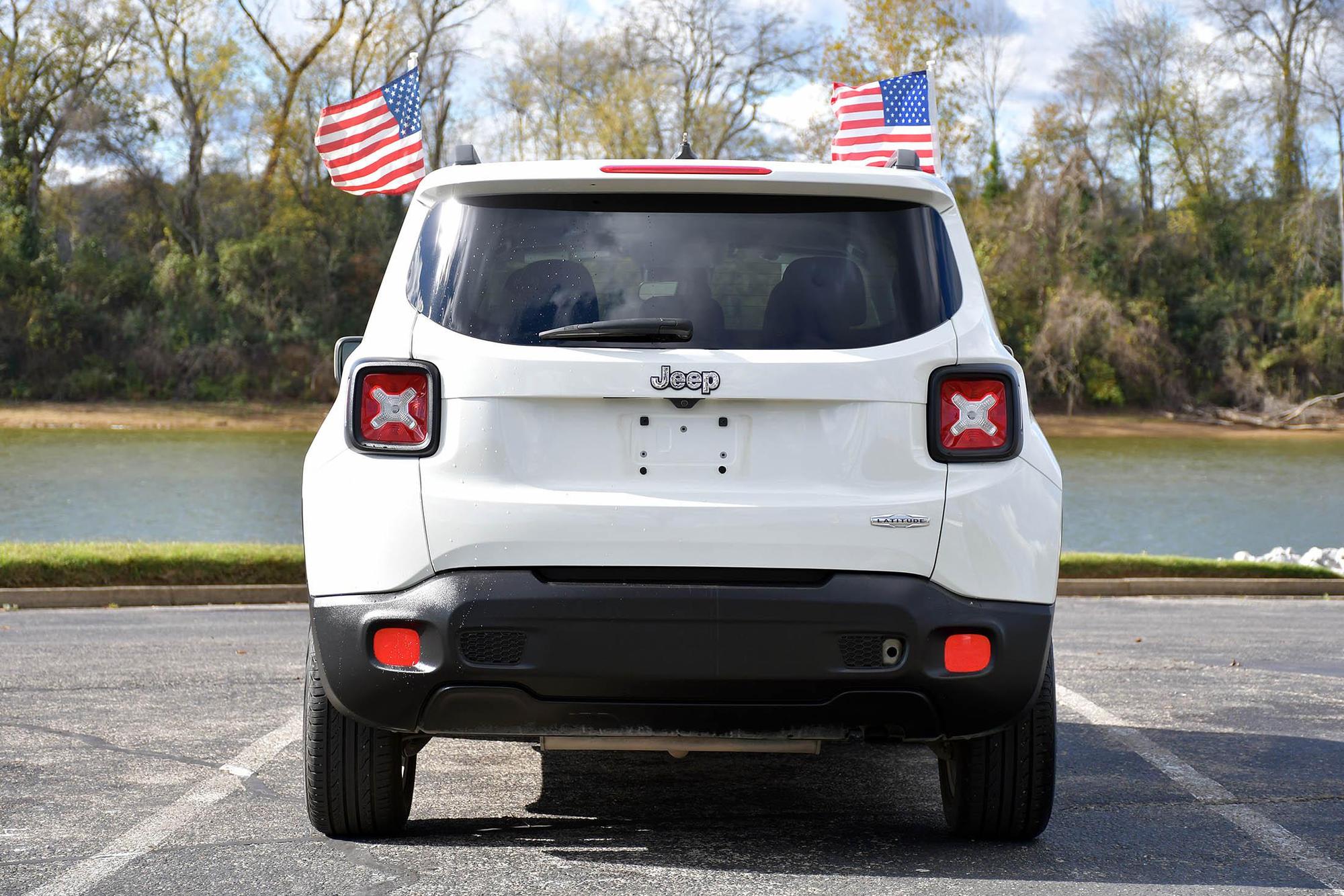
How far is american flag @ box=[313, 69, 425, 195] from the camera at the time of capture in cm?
1104

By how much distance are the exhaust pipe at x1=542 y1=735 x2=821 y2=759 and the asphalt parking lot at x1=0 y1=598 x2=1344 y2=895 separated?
0.35 meters

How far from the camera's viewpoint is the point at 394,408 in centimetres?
380

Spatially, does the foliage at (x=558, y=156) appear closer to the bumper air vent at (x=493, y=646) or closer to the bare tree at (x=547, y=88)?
the bare tree at (x=547, y=88)

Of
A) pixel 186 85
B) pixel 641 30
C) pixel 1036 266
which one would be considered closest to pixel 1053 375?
pixel 1036 266

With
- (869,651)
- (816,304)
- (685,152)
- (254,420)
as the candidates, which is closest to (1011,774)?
(869,651)

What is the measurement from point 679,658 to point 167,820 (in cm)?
192

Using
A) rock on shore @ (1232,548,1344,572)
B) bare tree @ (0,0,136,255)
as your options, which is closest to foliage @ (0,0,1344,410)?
bare tree @ (0,0,136,255)

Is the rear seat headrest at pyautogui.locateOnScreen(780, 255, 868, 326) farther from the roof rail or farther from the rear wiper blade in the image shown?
the roof rail

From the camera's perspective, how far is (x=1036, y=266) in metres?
53.1

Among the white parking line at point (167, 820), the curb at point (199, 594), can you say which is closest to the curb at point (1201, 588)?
the curb at point (199, 594)

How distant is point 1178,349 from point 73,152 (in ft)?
146

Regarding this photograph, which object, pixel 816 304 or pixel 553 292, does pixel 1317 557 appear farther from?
pixel 553 292

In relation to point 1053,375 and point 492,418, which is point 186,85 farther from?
point 492,418

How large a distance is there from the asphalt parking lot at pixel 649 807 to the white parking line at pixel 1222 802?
14 mm
